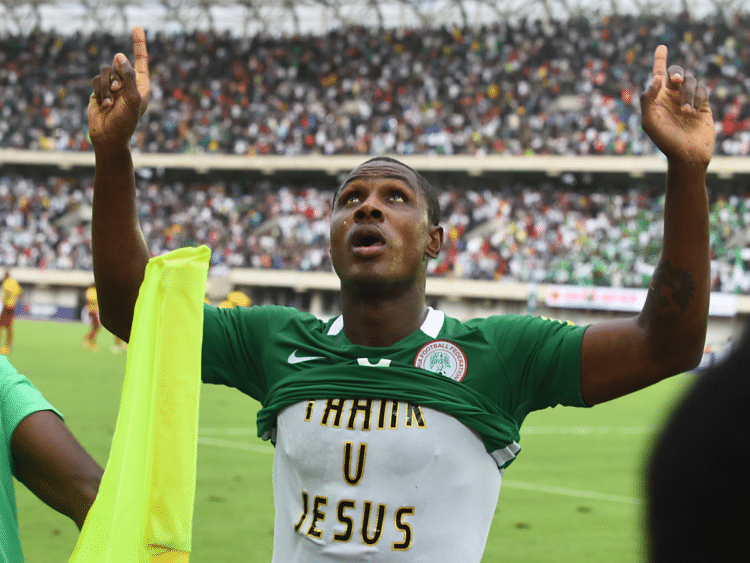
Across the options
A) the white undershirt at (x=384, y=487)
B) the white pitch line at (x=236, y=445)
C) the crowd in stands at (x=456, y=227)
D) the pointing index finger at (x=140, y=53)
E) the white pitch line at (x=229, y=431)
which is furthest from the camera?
the crowd in stands at (x=456, y=227)

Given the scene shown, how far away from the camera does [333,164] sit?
35.2 metres

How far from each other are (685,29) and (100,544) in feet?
122

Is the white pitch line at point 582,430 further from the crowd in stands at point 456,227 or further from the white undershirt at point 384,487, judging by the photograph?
the crowd in stands at point 456,227

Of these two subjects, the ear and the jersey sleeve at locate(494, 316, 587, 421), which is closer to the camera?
the jersey sleeve at locate(494, 316, 587, 421)

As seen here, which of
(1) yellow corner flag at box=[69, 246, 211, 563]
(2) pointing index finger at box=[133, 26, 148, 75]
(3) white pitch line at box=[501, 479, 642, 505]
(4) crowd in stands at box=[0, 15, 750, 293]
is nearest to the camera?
(1) yellow corner flag at box=[69, 246, 211, 563]

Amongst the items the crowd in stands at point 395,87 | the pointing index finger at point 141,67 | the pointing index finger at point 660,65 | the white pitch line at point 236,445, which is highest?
the pointing index finger at point 660,65

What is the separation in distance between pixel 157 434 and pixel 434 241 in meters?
1.16

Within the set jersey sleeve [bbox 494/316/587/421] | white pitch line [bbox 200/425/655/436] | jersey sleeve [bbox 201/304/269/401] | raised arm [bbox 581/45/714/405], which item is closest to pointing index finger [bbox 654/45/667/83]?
raised arm [bbox 581/45/714/405]

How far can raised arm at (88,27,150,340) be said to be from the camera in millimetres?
2566

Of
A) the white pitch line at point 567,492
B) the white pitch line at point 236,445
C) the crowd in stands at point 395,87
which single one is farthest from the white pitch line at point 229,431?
the crowd in stands at point 395,87

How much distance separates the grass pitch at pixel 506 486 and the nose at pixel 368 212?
42.4 inches

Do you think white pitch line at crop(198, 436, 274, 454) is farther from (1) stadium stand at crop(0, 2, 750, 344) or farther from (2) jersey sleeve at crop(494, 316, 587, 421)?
(1) stadium stand at crop(0, 2, 750, 344)

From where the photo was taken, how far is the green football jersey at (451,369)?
8.32ft

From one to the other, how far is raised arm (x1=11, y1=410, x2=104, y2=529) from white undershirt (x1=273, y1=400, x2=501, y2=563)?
23.8 inches
